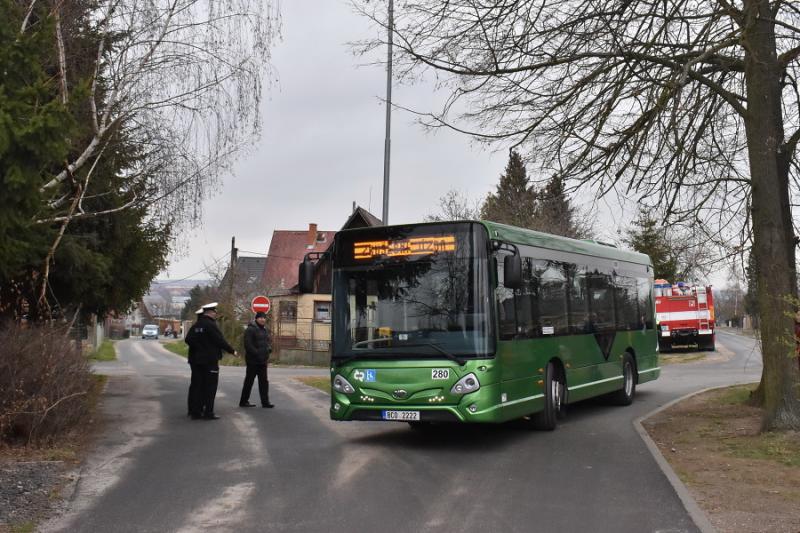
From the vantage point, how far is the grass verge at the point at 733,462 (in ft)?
23.7

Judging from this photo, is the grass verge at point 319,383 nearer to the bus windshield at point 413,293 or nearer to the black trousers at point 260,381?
the black trousers at point 260,381

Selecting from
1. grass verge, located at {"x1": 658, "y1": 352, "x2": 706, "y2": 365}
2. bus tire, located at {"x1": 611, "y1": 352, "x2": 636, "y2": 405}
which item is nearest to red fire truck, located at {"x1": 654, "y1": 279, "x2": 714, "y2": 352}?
grass verge, located at {"x1": 658, "y1": 352, "x2": 706, "y2": 365}

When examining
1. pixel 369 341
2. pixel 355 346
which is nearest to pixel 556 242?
pixel 369 341

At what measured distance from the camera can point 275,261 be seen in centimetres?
7506

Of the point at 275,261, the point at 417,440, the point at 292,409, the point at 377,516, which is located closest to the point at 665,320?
the point at 292,409

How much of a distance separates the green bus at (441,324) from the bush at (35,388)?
10.6ft

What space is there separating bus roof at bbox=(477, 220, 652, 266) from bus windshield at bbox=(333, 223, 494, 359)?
0.46 m

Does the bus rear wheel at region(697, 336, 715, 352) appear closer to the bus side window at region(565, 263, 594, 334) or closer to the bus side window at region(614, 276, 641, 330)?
the bus side window at region(614, 276, 641, 330)

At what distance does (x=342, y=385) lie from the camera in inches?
436

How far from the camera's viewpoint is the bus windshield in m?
10.5

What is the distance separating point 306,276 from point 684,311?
30.9 metres

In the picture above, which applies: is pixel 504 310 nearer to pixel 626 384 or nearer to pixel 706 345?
pixel 626 384

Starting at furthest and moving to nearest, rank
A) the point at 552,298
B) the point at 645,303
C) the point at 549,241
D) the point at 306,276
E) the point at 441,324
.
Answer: the point at 645,303 < the point at 549,241 < the point at 552,298 < the point at 306,276 < the point at 441,324

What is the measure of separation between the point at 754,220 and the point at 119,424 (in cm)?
968
